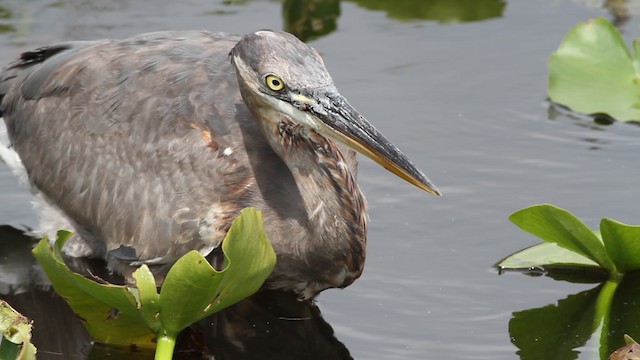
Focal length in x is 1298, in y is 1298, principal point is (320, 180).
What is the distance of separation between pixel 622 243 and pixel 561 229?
0.28 metres

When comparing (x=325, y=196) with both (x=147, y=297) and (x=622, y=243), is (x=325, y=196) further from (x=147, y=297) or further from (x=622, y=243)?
(x=622, y=243)

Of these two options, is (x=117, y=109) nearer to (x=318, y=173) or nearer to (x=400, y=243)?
(x=318, y=173)

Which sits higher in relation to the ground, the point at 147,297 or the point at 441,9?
the point at 147,297

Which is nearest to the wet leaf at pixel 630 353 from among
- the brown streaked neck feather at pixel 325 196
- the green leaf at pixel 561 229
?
the green leaf at pixel 561 229

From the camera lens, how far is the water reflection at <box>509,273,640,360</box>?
19.0 feet

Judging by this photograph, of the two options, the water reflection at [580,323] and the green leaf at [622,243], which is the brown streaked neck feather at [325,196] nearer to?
the water reflection at [580,323]

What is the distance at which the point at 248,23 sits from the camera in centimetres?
912

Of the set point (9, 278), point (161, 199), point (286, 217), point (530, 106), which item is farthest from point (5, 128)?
point (530, 106)

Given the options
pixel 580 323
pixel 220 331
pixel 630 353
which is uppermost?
pixel 630 353

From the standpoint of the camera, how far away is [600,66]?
769 centimetres

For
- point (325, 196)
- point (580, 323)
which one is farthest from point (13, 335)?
point (580, 323)

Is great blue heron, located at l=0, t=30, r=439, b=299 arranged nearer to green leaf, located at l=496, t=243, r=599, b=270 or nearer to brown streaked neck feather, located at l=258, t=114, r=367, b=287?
brown streaked neck feather, located at l=258, t=114, r=367, b=287

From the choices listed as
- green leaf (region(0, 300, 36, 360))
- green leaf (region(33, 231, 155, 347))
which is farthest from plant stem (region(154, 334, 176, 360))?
green leaf (region(0, 300, 36, 360))

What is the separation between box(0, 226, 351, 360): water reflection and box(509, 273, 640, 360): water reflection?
2.73 ft
